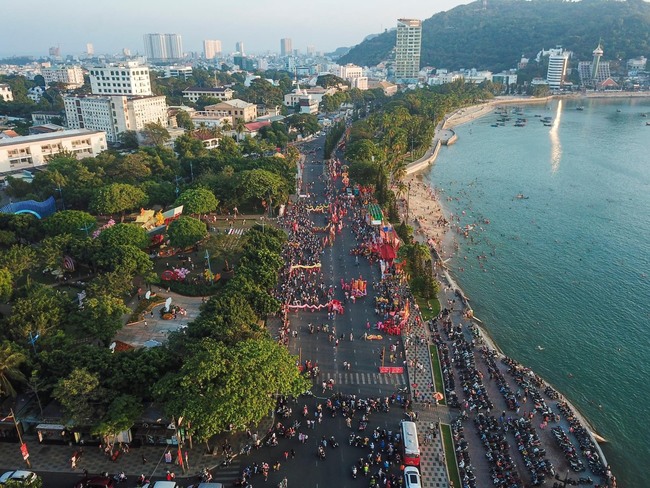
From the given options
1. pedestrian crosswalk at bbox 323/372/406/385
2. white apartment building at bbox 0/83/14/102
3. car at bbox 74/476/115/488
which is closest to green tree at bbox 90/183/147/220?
pedestrian crosswalk at bbox 323/372/406/385

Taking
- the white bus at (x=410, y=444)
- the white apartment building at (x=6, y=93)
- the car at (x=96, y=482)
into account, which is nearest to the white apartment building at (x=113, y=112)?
the white apartment building at (x=6, y=93)

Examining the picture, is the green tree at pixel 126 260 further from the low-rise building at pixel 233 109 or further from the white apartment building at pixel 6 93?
the white apartment building at pixel 6 93

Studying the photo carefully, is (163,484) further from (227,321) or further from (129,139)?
(129,139)

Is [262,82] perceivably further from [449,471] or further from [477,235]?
[449,471]

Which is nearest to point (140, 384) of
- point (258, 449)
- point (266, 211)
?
point (258, 449)

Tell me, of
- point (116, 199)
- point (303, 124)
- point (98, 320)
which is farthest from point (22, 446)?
point (303, 124)

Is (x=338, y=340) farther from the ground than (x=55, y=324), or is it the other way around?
(x=55, y=324)
